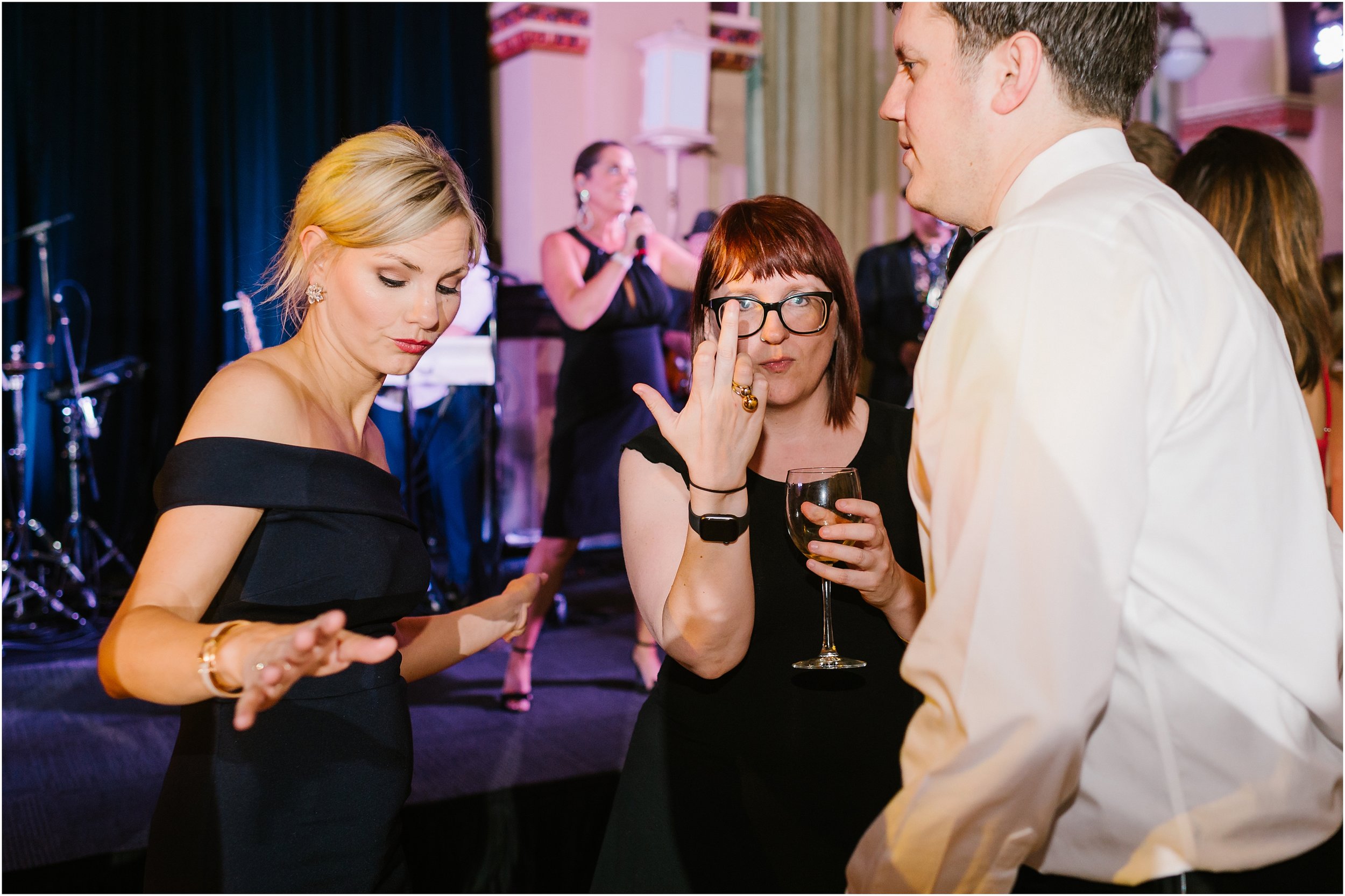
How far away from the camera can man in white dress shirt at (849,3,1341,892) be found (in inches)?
33.1

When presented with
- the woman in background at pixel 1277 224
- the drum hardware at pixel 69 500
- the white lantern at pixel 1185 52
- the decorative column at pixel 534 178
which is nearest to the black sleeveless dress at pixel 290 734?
the woman in background at pixel 1277 224

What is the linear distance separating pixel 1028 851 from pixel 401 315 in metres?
1.09

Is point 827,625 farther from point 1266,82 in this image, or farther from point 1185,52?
point 1266,82

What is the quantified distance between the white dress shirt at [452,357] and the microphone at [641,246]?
3.51 feet

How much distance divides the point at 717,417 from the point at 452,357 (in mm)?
4070

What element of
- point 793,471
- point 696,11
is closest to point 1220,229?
point 793,471

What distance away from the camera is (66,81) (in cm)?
584

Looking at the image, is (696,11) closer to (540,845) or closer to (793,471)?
(540,845)

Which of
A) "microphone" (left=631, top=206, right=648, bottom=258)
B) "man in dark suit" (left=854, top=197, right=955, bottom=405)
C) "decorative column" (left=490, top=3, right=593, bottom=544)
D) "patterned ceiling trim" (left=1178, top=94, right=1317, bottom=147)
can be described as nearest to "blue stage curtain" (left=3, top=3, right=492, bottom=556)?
"decorative column" (left=490, top=3, right=593, bottom=544)

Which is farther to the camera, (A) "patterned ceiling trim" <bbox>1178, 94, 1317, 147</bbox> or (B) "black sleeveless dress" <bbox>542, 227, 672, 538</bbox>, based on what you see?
(A) "patterned ceiling trim" <bbox>1178, 94, 1317, 147</bbox>

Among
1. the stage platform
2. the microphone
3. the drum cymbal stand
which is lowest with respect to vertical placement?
the stage platform

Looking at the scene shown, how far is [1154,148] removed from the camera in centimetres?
276

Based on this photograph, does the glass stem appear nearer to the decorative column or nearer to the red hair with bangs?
the red hair with bangs

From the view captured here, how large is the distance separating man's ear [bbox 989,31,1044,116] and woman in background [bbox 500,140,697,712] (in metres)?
3.01
